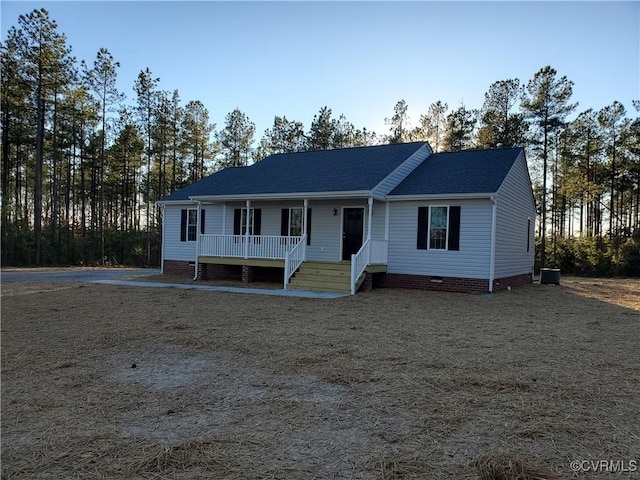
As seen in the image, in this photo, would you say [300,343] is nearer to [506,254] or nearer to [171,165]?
[506,254]

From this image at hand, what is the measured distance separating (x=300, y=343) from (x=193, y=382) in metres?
2.10

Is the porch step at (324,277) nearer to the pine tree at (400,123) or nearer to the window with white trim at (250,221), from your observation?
the window with white trim at (250,221)

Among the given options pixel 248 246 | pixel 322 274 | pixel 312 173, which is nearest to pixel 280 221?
pixel 248 246

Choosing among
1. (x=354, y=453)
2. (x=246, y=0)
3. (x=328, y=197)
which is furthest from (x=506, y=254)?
(x=354, y=453)

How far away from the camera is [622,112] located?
28.9m

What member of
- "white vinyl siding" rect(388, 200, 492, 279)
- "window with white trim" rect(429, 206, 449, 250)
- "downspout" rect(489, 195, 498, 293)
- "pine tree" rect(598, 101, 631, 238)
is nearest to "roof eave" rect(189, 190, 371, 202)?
"white vinyl siding" rect(388, 200, 492, 279)

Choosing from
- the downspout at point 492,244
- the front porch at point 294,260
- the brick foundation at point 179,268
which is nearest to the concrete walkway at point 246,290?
the front porch at point 294,260

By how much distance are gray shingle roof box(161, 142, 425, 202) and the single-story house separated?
0.23ft

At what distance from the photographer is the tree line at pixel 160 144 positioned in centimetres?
2522

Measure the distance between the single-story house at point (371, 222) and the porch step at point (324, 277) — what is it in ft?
0.12

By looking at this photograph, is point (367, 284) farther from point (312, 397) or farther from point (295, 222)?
point (312, 397)

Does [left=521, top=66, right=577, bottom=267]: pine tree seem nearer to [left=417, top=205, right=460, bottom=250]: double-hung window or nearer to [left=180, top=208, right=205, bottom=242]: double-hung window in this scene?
[left=417, top=205, right=460, bottom=250]: double-hung window

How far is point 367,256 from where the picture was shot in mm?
13438

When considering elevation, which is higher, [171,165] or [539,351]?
[171,165]
